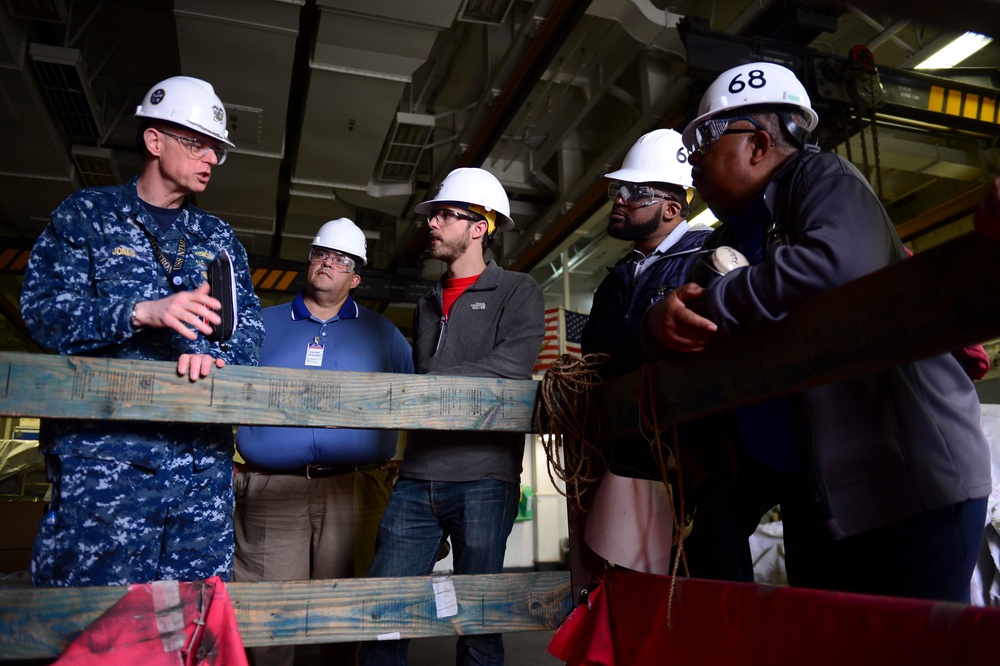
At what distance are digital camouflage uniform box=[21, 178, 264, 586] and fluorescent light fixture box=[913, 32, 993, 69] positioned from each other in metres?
6.74

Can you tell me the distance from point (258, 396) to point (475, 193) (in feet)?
5.00

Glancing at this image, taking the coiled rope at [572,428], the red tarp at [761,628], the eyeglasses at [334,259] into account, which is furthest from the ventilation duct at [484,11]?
the red tarp at [761,628]

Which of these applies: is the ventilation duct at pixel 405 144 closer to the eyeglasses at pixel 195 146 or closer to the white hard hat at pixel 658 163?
the white hard hat at pixel 658 163

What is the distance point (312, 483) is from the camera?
3.20 meters

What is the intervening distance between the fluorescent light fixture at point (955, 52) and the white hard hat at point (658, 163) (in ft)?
15.9

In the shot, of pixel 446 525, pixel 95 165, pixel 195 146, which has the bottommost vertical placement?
pixel 446 525

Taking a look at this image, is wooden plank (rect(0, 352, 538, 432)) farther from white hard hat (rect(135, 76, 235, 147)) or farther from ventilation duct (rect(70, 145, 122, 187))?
ventilation duct (rect(70, 145, 122, 187))

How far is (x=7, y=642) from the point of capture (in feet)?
5.15

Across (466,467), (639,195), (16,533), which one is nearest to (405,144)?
(16,533)

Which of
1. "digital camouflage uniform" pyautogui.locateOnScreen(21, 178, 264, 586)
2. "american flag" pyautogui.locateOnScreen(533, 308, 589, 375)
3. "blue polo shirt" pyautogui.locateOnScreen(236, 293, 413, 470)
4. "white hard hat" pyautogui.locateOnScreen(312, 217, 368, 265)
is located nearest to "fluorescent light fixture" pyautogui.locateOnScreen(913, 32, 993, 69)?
"american flag" pyautogui.locateOnScreen(533, 308, 589, 375)

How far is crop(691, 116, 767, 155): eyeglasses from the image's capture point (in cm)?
195

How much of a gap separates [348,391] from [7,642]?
900 millimetres

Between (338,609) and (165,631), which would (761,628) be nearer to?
(338,609)

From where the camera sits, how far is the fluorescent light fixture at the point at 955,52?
6.29m
